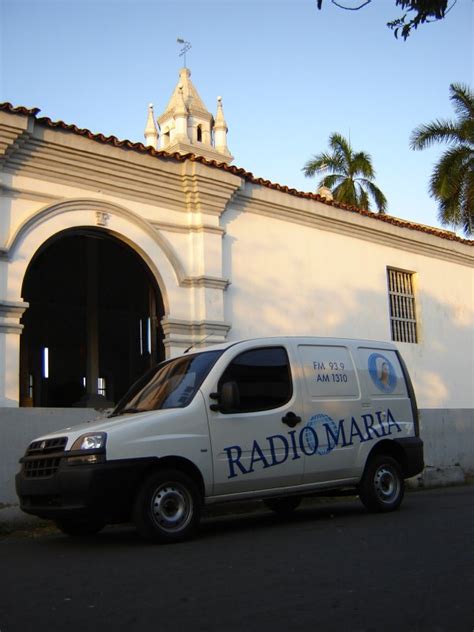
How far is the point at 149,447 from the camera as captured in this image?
22.9 feet

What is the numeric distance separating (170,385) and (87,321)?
10993 mm

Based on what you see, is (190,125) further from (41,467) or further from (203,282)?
(41,467)

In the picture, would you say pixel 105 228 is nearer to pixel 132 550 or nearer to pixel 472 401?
pixel 132 550

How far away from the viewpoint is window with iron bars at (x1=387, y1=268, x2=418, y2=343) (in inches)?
663

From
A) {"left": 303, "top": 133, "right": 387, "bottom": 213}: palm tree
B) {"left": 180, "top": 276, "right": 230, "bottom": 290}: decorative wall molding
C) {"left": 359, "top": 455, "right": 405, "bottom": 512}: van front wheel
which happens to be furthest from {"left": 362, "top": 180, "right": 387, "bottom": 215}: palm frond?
{"left": 359, "top": 455, "right": 405, "bottom": 512}: van front wheel

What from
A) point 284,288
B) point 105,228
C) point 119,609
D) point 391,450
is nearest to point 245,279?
point 284,288

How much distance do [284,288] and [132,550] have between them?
8463 mm

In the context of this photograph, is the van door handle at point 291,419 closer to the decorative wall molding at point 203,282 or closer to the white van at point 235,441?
the white van at point 235,441

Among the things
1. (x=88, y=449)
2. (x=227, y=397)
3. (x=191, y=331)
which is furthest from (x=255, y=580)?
(x=191, y=331)

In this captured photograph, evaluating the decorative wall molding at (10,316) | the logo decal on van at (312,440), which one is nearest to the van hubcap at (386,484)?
the logo decal on van at (312,440)

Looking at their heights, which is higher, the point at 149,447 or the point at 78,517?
the point at 149,447

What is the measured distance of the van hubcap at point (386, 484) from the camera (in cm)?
874

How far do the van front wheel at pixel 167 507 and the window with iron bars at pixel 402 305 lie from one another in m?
10.3

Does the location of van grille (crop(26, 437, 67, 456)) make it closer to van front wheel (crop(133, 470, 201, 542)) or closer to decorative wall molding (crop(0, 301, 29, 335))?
van front wheel (crop(133, 470, 201, 542))
